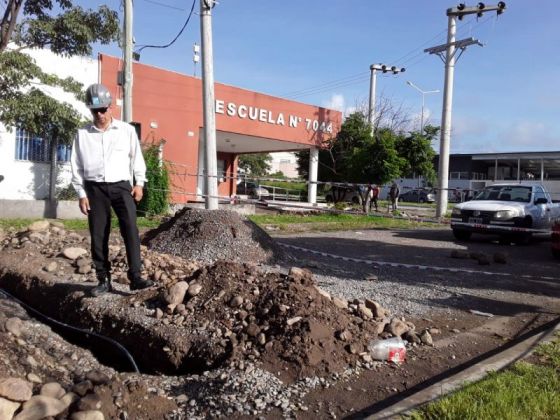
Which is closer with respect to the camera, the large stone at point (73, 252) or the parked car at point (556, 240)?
the large stone at point (73, 252)

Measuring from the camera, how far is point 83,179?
4.95 metres

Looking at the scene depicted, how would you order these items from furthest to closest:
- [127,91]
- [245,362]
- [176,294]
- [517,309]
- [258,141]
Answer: [258,141]
[127,91]
[517,309]
[176,294]
[245,362]

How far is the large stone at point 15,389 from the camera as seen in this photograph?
3235mm

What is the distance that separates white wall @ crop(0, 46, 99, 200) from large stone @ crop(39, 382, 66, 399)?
11.9 m

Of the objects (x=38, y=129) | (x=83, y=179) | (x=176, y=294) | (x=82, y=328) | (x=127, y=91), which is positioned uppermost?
(x=127, y=91)

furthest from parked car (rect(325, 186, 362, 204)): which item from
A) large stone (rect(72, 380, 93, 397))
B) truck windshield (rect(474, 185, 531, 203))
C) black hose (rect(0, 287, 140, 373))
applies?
large stone (rect(72, 380, 93, 397))

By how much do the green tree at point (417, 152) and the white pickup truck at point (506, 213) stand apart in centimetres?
859

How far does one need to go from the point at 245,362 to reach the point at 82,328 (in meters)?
2.08

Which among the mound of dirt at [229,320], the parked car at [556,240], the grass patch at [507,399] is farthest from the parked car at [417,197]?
the grass patch at [507,399]

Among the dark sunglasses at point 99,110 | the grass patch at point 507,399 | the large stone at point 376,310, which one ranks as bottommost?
the grass patch at point 507,399

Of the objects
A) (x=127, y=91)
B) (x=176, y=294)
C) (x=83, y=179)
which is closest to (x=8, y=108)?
(x=127, y=91)

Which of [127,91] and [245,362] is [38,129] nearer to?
[127,91]

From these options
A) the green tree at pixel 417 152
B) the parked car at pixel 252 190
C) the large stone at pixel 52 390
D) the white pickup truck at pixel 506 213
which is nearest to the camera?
the large stone at pixel 52 390

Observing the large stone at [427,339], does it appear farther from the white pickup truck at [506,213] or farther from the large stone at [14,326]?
the white pickup truck at [506,213]
